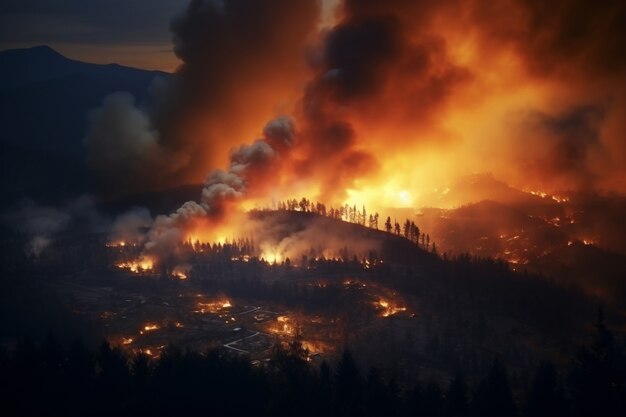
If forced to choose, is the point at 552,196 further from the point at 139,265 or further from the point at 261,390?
the point at 261,390

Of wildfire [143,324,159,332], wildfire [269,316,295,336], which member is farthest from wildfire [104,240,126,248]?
wildfire [269,316,295,336]

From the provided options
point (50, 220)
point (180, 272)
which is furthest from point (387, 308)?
point (50, 220)

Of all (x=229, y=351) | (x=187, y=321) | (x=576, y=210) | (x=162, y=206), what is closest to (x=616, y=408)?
(x=229, y=351)

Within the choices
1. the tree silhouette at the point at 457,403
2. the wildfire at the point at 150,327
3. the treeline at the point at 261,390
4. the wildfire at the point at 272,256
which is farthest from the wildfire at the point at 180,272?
the tree silhouette at the point at 457,403

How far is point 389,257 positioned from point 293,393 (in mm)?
62241

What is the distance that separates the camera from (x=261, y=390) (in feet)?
186

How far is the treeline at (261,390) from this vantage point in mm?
53031

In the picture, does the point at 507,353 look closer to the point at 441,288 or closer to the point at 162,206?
the point at 441,288

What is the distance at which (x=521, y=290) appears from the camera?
9394 centimetres

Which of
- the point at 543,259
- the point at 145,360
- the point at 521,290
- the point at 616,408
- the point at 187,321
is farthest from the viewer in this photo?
the point at 543,259

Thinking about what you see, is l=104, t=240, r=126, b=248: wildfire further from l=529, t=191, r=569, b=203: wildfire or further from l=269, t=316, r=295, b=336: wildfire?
l=529, t=191, r=569, b=203: wildfire

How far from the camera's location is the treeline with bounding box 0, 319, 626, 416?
53.0 metres

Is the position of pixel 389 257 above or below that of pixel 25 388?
above

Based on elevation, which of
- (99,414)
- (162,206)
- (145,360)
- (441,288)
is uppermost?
(162,206)
